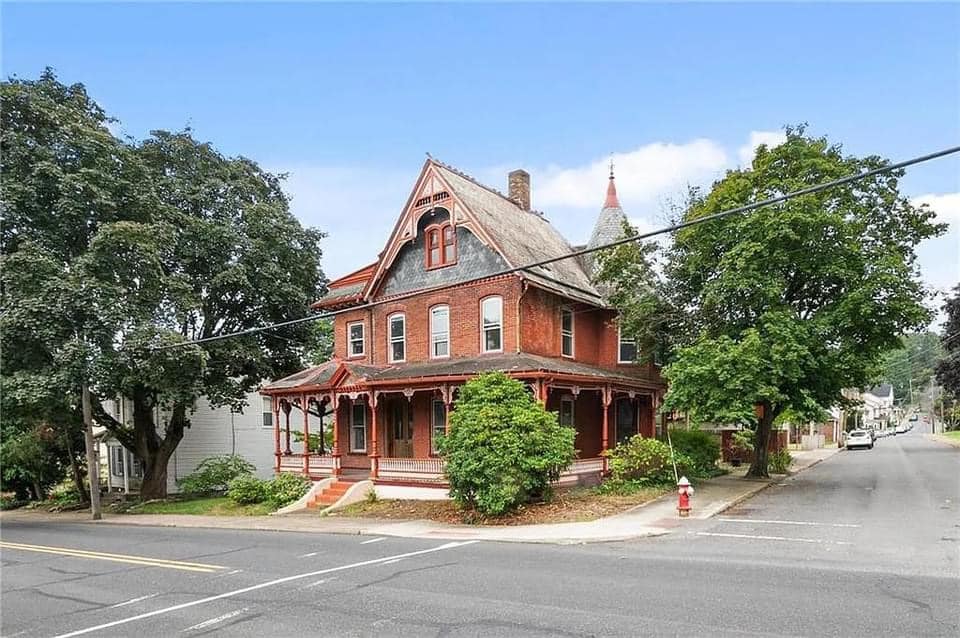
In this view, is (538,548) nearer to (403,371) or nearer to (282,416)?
(403,371)

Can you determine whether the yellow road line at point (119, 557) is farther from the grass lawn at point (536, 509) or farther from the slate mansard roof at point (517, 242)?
the slate mansard roof at point (517, 242)

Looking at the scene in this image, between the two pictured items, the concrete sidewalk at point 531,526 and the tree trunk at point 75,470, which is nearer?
the concrete sidewalk at point 531,526

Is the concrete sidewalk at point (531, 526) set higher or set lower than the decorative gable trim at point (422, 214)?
lower

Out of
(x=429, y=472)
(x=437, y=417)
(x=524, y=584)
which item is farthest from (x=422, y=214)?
(x=524, y=584)

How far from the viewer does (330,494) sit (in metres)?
22.6

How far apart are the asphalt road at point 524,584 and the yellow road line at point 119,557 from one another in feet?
0.35

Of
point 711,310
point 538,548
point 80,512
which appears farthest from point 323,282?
point 538,548

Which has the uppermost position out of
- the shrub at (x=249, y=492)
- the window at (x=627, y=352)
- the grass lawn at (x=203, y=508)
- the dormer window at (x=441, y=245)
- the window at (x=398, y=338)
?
the dormer window at (x=441, y=245)

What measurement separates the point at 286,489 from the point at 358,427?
14.4 feet

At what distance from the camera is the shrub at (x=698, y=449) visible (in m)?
24.5

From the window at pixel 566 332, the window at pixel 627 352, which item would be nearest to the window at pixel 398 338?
the window at pixel 566 332

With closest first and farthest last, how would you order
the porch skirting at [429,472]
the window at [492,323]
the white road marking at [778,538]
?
the white road marking at [778,538]
the porch skirting at [429,472]
the window at [492,323]

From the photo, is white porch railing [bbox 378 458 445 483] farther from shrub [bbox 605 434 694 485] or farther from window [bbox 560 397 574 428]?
shrub [bbox 605 434 694 485]

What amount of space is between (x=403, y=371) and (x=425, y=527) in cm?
780
